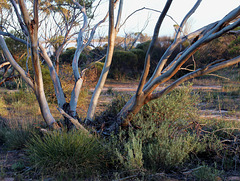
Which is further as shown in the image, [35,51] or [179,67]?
[35,51]

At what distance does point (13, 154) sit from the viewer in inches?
160

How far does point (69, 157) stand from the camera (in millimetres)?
3229

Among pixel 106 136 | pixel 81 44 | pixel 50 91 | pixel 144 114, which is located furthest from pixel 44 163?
pixel 50 91

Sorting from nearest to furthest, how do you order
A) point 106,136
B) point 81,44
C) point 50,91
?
point 106,136
point 81,44
point 50,91

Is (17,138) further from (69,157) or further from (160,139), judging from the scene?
(160,139)

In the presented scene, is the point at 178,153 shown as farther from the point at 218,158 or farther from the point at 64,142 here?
the point at 64,142

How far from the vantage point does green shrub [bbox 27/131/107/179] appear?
10.3 feet

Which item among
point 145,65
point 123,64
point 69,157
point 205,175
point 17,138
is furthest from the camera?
point 123,64

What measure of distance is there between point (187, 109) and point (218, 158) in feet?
3.88

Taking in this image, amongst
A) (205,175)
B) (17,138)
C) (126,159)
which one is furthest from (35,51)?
(205,175)

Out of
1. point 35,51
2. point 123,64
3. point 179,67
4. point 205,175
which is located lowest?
point 205,175

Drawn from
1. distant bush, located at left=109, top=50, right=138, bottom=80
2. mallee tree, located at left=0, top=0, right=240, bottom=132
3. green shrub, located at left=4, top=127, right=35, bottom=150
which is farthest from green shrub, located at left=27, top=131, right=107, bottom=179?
distant bush, located at left=109, top=50, right=138, bottom=80

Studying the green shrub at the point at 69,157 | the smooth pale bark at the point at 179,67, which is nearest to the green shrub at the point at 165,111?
the smooth pale bark at the point at 179,67

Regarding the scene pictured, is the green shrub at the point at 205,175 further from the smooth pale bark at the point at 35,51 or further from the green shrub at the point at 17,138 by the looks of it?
the green shrub at the point at 17,138
